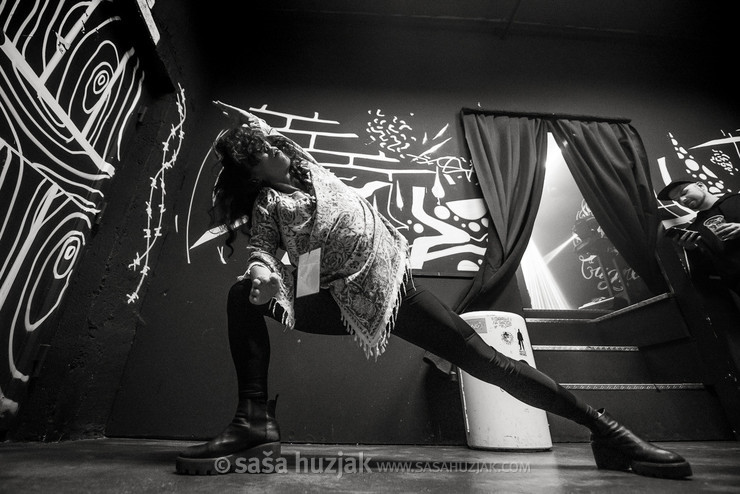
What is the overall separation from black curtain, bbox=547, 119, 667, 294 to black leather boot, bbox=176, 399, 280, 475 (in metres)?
2.43

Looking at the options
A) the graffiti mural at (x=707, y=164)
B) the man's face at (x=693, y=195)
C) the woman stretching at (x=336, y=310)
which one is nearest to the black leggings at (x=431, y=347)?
the woman stretching at (x=336, y=310)

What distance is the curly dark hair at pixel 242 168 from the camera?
44.4 inches

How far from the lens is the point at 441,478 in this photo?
964 millimetres

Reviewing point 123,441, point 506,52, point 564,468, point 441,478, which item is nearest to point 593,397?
point 564,468

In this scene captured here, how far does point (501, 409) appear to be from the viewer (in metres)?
1.63

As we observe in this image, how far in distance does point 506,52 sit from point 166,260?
3.24 m

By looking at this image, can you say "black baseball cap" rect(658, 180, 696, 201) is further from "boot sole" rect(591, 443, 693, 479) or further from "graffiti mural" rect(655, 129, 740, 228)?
"boot sole" rect(591, 443, 693, 479)

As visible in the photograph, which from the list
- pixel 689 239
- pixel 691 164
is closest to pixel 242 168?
pixel 689 239

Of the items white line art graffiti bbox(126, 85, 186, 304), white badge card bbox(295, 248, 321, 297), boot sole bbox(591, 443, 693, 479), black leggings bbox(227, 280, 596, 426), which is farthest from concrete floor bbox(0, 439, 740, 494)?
white line art graffiti bbox(126, 85, 186, 304)

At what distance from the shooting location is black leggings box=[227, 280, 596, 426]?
39.8 inches

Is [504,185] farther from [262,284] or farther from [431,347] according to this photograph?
[262,284]

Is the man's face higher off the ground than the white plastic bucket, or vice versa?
the man's face

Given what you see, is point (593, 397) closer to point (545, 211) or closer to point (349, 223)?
point (349, 223)

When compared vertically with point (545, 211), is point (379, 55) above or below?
above
